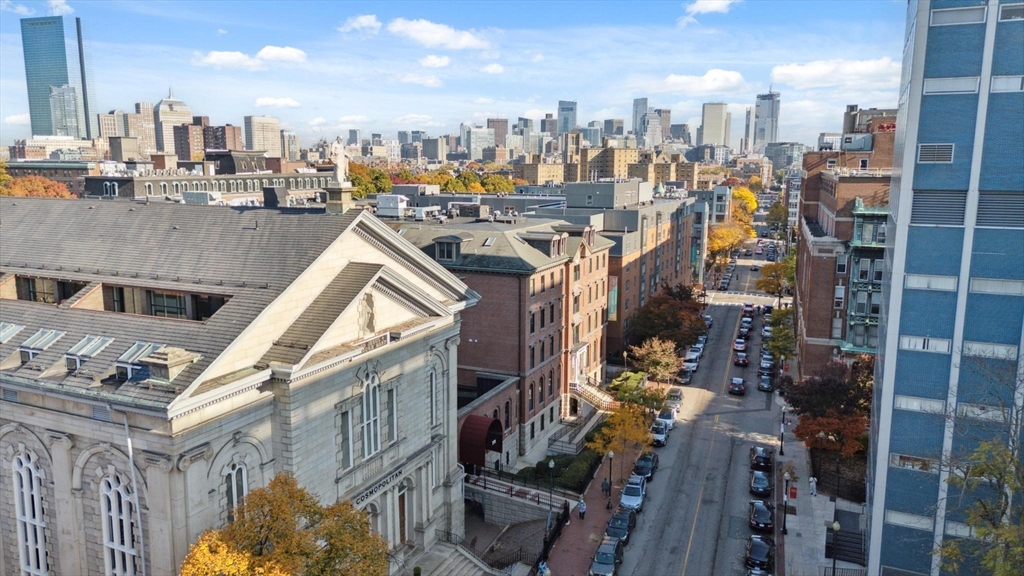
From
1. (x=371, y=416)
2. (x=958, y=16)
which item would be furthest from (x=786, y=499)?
(x=958, y=16)

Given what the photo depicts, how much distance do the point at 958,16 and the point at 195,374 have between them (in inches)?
1246

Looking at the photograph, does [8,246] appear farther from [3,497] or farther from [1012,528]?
[1012,528]

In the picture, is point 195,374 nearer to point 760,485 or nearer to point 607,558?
point 607,558

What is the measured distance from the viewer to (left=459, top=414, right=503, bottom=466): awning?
41844 millimetres

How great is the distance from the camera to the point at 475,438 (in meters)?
41.9

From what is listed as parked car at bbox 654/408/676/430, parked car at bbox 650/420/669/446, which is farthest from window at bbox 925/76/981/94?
parked car at bbox 654/408/676/430

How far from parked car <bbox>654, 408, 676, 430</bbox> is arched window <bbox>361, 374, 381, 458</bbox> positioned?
29141mm

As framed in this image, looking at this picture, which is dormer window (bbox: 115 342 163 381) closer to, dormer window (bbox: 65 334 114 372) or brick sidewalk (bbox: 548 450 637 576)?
dormer window (bbox: 65 334 114 372)

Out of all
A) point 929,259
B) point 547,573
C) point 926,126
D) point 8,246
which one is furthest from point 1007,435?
point 8,246

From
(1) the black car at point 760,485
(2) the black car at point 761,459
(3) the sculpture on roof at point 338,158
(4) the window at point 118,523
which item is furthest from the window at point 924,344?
(4) the window at point 118,523

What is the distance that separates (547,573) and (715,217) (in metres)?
134

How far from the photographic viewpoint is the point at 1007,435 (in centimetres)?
2908

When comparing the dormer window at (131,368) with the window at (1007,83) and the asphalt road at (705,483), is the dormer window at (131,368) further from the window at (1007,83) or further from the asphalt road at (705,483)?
the window at (1007,83)

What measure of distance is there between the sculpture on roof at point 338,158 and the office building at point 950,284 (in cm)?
2424
